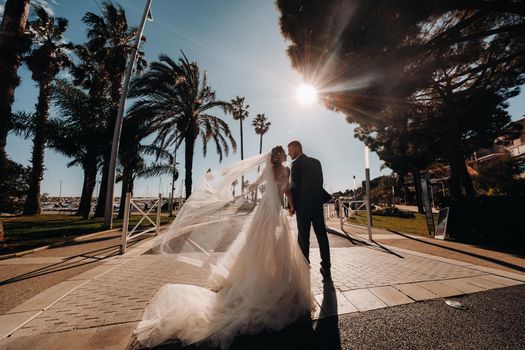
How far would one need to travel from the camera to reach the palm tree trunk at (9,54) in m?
6.41

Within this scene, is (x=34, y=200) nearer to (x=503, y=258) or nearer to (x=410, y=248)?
(x=410, y=248)

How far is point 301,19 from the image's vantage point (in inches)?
293

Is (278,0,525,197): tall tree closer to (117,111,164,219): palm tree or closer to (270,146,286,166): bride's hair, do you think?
(270,146,286,166): bride's hair

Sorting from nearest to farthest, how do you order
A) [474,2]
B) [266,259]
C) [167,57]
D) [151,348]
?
1. [151,348]
2. [266,259]
3. [474,2]
4. [167,57]

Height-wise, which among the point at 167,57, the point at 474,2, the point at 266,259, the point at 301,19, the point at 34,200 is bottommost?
the point at 266,259

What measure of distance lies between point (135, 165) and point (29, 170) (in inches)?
327

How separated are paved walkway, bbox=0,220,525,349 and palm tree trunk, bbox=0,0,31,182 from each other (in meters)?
5.68

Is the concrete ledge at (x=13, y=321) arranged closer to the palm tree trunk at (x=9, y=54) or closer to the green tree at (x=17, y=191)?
the palm tree trunk at (x=9, y=54)

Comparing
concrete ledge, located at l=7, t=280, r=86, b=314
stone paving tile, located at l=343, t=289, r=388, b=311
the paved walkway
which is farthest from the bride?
concrete ledge, located at l=7, t=280, r=86, b=314

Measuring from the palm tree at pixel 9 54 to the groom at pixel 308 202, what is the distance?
8.56 metres

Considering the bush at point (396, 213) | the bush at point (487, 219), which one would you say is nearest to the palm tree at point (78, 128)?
the bush at point (487, 219)

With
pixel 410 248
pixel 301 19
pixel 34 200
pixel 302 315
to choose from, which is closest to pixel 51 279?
pixel 302 315

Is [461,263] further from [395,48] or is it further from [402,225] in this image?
[402,225]

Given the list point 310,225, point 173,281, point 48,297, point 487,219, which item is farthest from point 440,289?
point 487,219
